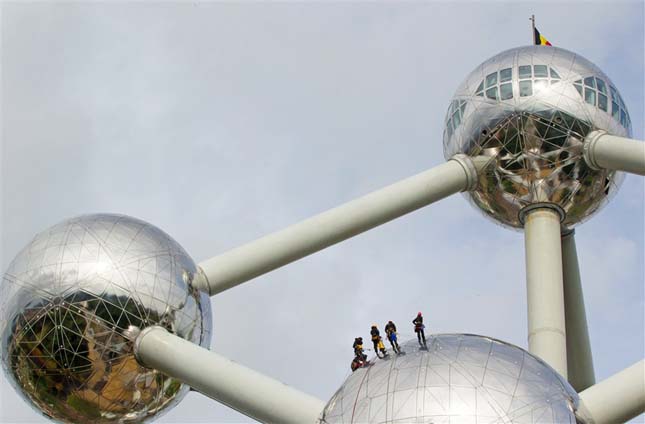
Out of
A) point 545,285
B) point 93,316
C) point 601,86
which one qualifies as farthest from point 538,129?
point 93,316

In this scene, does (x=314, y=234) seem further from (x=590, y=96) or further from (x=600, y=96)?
(x=600, y=96)

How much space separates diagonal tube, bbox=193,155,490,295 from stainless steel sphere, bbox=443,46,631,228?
0.97 meters

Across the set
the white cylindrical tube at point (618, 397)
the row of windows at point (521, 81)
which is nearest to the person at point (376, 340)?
the white cylindrical tube at point (618, 397)

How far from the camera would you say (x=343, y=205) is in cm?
1532

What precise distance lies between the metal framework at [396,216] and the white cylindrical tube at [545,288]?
0.01m

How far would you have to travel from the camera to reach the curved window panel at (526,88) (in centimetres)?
1622

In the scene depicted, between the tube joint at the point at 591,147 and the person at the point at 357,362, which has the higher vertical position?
the tube joint at the point at 591,147

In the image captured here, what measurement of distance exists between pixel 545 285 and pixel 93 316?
15.9 ft

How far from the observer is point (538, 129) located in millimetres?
16047

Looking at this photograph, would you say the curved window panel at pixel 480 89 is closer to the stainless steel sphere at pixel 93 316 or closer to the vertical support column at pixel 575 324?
the vertical support column at pixel 575 324

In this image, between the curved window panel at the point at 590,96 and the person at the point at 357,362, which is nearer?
the person at the point at 357,362

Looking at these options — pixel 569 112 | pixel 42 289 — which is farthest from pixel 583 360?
pixel 42 289

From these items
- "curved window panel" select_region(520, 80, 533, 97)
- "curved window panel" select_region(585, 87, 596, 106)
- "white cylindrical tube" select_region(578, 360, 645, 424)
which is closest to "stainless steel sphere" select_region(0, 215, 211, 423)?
"white cylindrical tube" select_region(578, 360, 645, 424)

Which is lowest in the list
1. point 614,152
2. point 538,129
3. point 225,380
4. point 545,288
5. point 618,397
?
point 618,397
